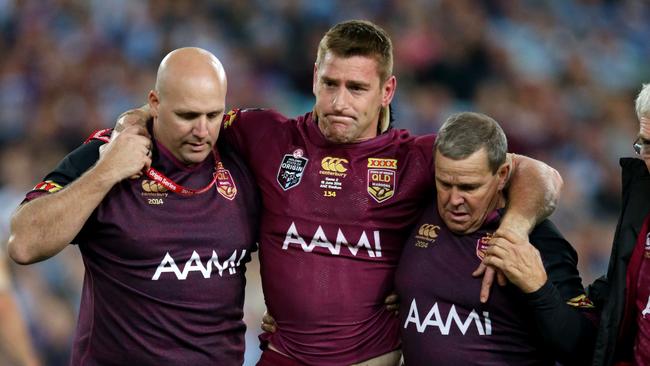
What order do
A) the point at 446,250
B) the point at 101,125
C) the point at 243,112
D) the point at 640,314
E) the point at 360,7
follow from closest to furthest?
the point at 640,314, the point at 446,250, the point at 243,112, the point at 101,125, the point at 360,7

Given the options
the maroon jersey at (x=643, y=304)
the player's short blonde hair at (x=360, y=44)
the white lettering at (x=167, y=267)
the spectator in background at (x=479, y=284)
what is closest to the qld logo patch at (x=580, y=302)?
the spectator in background at (x=479, y=284)

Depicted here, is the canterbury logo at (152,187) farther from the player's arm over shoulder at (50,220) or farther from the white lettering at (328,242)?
the white lettering at (328,242)

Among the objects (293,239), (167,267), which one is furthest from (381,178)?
(167,267)

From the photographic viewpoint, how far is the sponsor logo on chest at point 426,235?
3646 mm

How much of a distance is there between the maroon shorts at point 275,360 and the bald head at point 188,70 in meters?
1.08

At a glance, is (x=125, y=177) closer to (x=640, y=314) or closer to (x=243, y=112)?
(x=243, y=112)

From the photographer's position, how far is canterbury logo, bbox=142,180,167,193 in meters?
3.58

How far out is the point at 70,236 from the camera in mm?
3402

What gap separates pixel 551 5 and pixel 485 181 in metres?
5.79

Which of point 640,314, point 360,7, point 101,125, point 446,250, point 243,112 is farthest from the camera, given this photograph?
point 360,7

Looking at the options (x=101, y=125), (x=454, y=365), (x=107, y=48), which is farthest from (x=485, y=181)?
(x=107, y=48)

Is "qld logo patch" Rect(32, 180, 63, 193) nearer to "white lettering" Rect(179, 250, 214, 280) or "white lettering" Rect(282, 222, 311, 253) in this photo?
"white lettering" Rect(179, 250, 214, 280)

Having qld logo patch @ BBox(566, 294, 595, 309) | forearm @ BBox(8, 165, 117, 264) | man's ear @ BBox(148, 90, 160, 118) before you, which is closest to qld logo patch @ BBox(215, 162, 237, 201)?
man's ear @ BBox(148, 90, 160, 118)

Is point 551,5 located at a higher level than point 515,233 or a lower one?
higher
